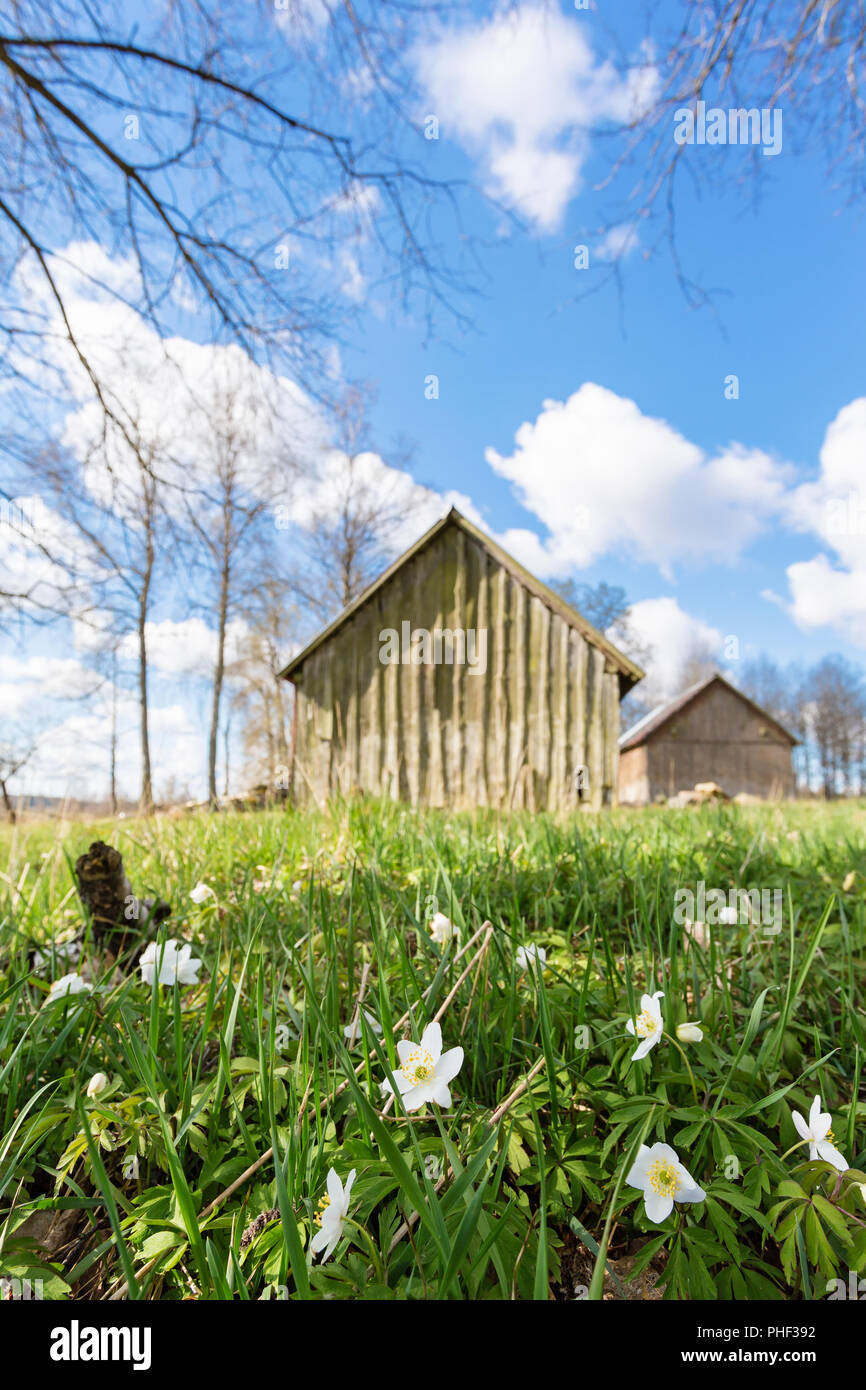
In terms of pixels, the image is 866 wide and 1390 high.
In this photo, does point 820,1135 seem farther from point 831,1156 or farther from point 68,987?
point 68,987

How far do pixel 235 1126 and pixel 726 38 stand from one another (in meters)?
6.03

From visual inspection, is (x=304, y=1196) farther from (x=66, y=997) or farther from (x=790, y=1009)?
(x=790, y=1009)

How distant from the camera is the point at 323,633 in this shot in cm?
1031

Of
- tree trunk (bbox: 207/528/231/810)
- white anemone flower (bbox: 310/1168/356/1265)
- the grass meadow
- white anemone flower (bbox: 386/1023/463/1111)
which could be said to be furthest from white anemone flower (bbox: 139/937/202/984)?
tree trunk (bbox: 207/528/231/810)

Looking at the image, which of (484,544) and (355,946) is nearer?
(355,946)

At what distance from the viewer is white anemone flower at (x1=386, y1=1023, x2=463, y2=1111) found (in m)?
1.13

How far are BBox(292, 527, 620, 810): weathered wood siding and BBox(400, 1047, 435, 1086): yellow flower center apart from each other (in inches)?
345

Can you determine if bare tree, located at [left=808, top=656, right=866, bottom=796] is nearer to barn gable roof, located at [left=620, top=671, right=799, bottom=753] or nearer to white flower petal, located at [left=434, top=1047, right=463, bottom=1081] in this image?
barn gable roof, located at [left=620, top=671, right=799, bottom=753]

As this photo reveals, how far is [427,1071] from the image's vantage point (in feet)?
3.84

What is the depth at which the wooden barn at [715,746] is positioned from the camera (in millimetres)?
27828

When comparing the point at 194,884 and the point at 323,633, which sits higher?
the point at 323,633
